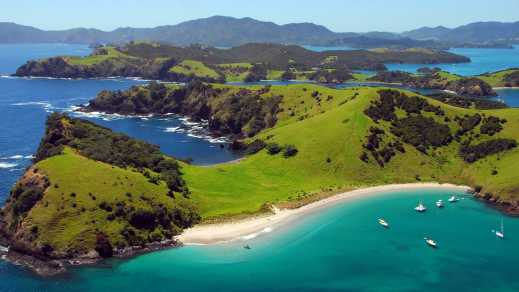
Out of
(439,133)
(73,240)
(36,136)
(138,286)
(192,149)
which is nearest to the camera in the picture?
(138,286)

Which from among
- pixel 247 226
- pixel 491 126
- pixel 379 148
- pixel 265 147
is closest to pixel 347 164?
pixel 379 148

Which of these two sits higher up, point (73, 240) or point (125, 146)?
point (125, 146)

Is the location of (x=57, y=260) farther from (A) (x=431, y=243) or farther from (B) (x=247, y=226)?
(A) (x=431, y=243)

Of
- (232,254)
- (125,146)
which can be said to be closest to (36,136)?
(125,146)

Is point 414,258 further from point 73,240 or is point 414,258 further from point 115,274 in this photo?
point 73,240

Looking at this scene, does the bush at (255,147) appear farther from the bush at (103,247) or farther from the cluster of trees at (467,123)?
the bush at (103,247)

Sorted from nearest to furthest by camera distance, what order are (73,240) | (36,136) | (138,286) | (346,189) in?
(138,286), (73,240), (346,189), (36,136)
